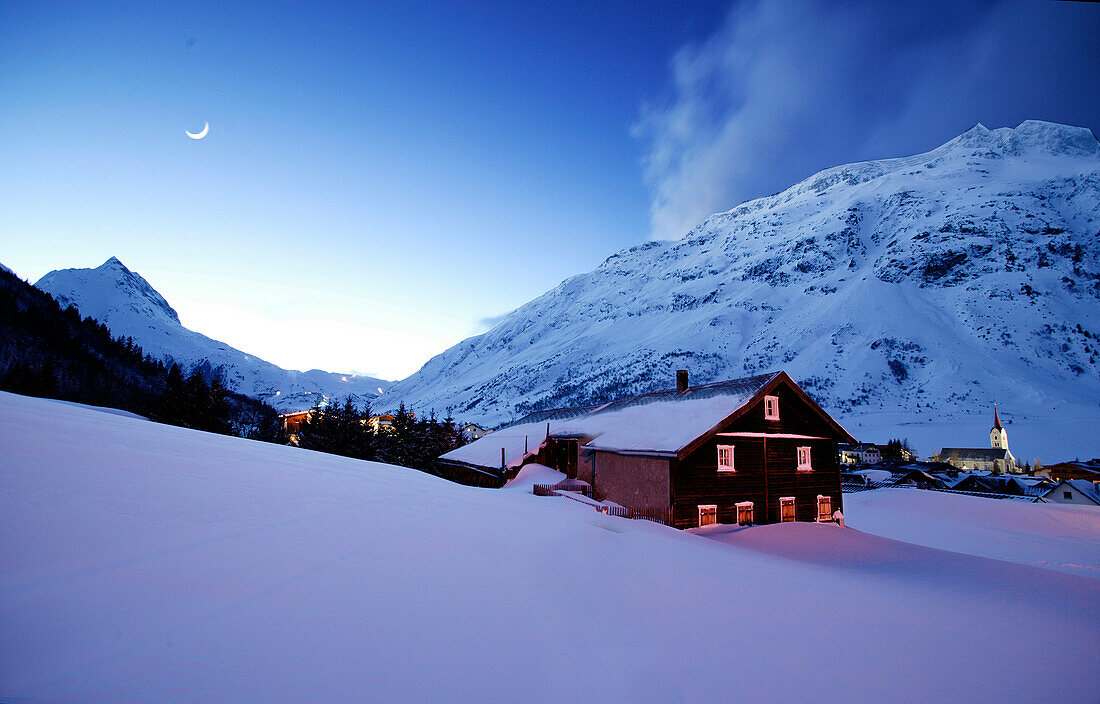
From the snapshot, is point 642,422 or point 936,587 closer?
point 936,587

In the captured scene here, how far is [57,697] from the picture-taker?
3062 millimetres

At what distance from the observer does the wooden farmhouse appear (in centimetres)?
1905

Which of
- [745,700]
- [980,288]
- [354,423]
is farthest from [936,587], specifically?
[980,288]

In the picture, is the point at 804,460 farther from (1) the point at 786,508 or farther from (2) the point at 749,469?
(2) the point at 749,469

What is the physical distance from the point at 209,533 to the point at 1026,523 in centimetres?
4464

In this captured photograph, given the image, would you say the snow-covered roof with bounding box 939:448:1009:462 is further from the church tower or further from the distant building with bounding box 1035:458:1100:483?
the distant building with bounding box 1035:458:1100:483

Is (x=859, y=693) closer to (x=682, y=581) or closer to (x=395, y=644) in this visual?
(x=682, y=581)

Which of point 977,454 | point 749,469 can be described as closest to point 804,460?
point 749,469

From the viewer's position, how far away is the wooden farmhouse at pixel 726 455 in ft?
62.5

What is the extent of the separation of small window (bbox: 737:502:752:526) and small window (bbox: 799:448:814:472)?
395 cm

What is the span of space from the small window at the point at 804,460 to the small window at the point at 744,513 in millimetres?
3953

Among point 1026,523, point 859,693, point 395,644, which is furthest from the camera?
point 1026,523

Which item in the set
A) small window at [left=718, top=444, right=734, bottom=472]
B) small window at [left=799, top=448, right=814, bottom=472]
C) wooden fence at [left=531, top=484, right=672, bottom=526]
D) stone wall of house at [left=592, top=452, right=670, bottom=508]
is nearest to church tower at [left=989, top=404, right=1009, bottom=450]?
small window at [left=799, top=448, right=814, bottom=472]

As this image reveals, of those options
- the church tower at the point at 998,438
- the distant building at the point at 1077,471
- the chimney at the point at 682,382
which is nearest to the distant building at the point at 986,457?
the church tower at the point at 998,438
